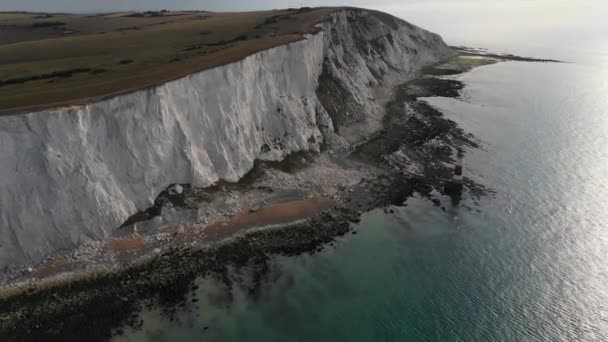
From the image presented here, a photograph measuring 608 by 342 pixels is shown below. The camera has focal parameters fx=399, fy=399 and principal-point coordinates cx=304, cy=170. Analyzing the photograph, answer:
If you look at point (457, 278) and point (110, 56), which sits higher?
point (110, 56)

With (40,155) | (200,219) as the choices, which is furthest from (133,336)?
(40,155)

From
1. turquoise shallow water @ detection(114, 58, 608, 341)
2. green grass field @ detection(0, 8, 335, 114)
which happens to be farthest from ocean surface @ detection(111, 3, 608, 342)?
green grass field @ detection(0, 8, 335, 114)

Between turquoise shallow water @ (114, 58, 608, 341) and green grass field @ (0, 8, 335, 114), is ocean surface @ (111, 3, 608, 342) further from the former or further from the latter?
green grass field @ (0, 8, 335, 114)

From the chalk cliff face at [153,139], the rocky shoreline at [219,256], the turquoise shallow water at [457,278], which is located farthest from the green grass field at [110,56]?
the turquoise shallow water at [457,278]

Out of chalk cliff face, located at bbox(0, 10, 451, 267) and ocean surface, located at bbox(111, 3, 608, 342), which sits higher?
chalk cliff face, located at bbox(0, 10, 451, 267)

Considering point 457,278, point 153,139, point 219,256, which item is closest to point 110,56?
point 153,139

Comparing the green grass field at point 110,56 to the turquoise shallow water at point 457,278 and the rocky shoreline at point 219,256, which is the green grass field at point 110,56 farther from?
the turquoise shallow water at point 457,278

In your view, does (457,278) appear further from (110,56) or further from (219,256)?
(110,56)
